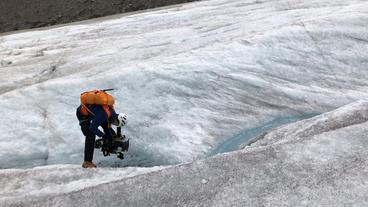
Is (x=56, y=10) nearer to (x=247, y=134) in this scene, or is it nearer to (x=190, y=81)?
(x=190, y=81)

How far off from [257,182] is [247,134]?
300 centimetres

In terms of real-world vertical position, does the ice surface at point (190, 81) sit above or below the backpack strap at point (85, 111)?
below

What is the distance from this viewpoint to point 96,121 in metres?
7.88

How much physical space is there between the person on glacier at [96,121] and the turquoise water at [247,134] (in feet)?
6.78

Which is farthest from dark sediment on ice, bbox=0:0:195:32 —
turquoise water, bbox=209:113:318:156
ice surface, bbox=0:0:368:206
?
turquoise water, bbox=209:113:318:156

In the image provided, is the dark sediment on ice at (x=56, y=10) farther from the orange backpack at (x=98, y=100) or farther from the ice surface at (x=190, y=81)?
the orange backpack at (x=98, y=100)

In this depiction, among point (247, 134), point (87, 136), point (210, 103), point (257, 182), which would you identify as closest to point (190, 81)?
point (210, 103)

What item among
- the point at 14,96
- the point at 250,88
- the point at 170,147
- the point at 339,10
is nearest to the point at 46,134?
the point at 14,96

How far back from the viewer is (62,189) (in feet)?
23.3

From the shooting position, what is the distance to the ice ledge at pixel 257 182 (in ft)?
21.0

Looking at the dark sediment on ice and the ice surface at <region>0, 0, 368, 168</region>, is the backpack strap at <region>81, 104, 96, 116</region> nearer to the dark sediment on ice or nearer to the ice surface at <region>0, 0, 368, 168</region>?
the ice surface at <region>0, 0, 368, 168</region>

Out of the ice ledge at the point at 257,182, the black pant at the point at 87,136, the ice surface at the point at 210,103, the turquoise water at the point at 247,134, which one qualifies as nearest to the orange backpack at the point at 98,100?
the black pant at the point at 87,136

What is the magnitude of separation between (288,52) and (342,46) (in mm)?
1525

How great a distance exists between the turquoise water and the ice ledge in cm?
178
